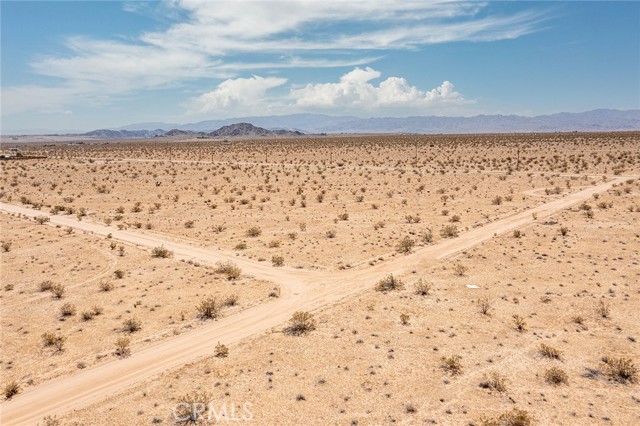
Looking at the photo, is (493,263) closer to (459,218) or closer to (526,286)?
(526,286)

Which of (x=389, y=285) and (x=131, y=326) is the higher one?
(x=389, y=285)

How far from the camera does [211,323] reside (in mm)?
14336

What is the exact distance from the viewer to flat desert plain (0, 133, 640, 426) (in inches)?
396

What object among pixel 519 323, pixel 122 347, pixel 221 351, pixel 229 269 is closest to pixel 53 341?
pixel 122 347

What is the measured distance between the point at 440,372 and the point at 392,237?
13853 mm

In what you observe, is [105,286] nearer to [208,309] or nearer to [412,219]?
[208,309]

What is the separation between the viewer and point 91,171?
6481 centimetres

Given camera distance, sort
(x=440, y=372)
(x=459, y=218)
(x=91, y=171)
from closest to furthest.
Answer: (x=440, y=372) < (x=459, y=218) < (x=91, y=171)

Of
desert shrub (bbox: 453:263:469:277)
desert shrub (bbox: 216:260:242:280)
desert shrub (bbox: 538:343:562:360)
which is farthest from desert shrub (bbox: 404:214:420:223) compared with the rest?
desert shrub (bbox: 538:343:562:360)

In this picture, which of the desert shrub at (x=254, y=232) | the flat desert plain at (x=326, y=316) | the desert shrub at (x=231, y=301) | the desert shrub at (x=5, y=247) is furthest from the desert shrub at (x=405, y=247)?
the desert shrub at (x=5, y=247)

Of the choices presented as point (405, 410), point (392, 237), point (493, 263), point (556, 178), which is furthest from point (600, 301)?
point (556, 178)

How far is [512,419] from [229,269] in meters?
12.6

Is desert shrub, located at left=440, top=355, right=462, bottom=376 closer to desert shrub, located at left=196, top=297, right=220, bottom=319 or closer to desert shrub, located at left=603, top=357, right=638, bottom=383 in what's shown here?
desert shrub, located at left=603, top=357, right=638, bottom=383

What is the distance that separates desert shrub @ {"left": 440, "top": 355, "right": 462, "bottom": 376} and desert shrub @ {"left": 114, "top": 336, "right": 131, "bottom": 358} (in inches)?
350
